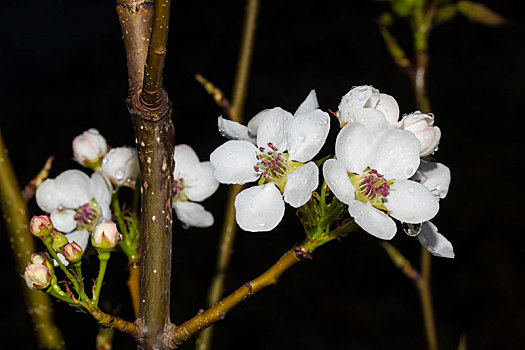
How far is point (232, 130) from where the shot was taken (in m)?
0.60

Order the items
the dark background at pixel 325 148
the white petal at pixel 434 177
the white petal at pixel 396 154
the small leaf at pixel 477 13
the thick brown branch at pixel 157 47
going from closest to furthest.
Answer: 1. the thick brown branch at pixel 157 47
2. the white petal at pixel 396 154
3. the white petal at pixel 434 177
4. the small leaf at pixel 477 13
5. the dark background at pixel 325 148

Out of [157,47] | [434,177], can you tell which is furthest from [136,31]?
[434,177]

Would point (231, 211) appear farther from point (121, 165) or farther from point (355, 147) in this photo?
point (355, 147)

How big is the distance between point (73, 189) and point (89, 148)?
63 mm

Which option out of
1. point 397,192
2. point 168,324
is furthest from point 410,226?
point 168,324

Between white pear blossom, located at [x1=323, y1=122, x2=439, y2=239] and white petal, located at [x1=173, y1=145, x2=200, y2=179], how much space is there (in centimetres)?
26

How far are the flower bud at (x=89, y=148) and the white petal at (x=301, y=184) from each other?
0.31 metres

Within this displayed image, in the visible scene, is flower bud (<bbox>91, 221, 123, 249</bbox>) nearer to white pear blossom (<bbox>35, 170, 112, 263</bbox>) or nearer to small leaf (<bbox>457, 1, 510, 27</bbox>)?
white pear blossom (<bbox>35, 170, 112, 263</bbox>)

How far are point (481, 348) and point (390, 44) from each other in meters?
2.16

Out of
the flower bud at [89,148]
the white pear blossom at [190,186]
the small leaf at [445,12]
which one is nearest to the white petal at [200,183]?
the white pear blossom at [190,186]

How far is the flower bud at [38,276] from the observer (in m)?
0.50

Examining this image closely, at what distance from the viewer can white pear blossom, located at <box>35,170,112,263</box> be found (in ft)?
2.28

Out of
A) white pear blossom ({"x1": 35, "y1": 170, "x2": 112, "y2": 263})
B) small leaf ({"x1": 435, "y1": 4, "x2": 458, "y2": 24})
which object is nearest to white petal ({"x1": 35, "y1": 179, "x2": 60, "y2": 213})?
white pear blossom ({"x1": 35, "y1": 170, "x2": 112, "y2": 263})

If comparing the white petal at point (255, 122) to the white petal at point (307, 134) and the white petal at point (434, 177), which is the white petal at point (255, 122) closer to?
the white petal at point (307, 134)
